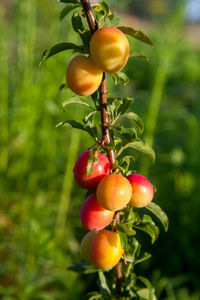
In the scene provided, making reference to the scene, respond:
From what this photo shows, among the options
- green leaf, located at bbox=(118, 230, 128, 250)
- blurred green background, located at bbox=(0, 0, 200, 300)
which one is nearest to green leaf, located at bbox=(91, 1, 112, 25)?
green leaf, located at bbox=(118, 230, 128, 250)

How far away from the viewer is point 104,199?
373 millimetres

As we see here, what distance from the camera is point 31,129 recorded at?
1426 millimetres

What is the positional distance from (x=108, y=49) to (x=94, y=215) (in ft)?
0.63

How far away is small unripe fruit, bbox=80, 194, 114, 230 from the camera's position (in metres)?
0.41

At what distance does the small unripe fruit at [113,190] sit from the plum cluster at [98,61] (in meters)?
0.10

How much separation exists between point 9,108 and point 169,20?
793mm

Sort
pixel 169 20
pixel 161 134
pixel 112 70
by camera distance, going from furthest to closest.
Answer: pixel 161 134
pixel 169 20
pixel 112 70

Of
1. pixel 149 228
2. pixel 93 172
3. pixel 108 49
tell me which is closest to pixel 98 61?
pixel 108 49

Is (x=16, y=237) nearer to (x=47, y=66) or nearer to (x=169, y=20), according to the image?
(x=47, y=66)

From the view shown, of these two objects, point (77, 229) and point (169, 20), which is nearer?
point (169, 20)

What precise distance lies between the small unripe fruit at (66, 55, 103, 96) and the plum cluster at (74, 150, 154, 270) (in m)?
0.07

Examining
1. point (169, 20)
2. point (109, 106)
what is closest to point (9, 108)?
point (169, 20)

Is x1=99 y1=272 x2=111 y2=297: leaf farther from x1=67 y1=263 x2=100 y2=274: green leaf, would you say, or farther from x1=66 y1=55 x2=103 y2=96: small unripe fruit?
x1=66 y1=55 x2=103 y2=96: small unripe fruit

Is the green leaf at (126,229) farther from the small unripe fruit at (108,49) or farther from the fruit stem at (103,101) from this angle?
the small unripe fruit at (108,49)
